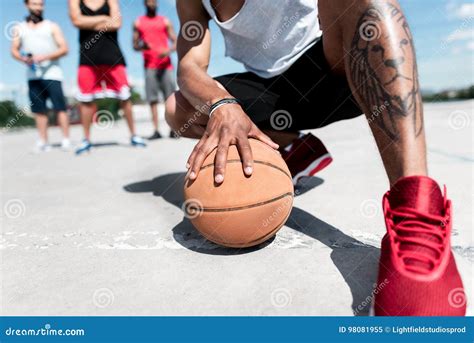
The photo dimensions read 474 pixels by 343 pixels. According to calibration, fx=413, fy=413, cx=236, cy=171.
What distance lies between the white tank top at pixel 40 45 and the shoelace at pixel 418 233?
223 inches

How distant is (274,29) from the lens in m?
2.22

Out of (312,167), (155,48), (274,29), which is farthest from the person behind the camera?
(155,48)

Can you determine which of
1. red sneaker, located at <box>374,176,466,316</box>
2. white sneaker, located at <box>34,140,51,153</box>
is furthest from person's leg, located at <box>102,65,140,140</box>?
red sneaker, located at <box>374,176,466,316</box>

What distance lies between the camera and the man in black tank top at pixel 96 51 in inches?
197

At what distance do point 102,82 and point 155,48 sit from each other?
1446 millimetres

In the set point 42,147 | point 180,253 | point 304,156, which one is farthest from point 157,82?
point 180,253

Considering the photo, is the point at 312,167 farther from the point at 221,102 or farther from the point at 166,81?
the point at 166,81

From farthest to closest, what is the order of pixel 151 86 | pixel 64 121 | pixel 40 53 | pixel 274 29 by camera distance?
1. pixel 151 86
2. pixel 64 121
3. pixel 40 53
4. pixel 274 29

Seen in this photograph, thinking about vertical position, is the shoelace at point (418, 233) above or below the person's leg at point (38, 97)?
above

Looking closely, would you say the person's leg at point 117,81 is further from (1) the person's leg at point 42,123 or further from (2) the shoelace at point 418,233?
(2) the shoelace at point 418,233

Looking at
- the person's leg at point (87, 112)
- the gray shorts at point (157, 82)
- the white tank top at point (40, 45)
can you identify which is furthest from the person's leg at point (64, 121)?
the gray shorts at point (157, 82)

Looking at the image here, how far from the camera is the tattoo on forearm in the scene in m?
1.35

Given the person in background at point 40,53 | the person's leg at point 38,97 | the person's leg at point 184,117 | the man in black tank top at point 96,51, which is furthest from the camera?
the person's leg at point 38,97

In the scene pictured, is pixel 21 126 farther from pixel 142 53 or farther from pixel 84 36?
pixel 84 36
